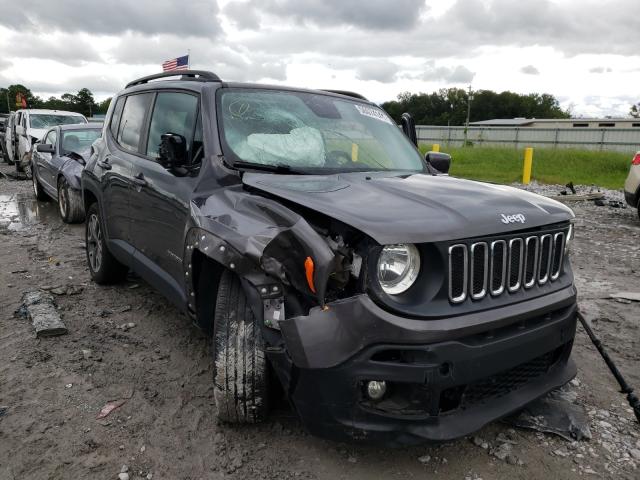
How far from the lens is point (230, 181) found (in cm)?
306

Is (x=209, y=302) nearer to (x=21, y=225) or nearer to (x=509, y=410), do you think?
(x=509, y=410)

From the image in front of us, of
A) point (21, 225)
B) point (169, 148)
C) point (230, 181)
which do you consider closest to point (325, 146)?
point (230, 181)

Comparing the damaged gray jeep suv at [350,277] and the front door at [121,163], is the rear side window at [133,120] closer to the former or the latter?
the front door at [121,163]

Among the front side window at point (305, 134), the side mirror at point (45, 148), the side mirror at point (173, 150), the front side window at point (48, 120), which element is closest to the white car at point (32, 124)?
the front side window at point (48, 120)

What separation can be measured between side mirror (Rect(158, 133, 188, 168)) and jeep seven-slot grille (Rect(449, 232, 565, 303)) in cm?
182

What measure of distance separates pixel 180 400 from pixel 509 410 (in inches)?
73.2

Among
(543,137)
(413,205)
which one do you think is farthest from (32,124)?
(543,137)

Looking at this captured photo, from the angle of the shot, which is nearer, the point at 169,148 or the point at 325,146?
the point at 169,148

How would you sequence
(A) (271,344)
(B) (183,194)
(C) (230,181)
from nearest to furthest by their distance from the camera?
(A) (271,344) < (C) (230,181) < (B) (183,194)

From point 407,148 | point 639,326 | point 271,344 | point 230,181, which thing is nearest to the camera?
point 271,344

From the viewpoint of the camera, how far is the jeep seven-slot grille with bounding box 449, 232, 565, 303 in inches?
89.5

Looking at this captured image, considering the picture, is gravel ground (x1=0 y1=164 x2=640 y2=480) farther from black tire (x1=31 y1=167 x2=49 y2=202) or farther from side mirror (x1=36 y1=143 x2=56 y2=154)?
black tire (x1=31 y1=167 x2=49 y2=202)

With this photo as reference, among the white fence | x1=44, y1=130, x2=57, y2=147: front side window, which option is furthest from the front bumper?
the white fence

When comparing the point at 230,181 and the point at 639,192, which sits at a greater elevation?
the point at 230,181
